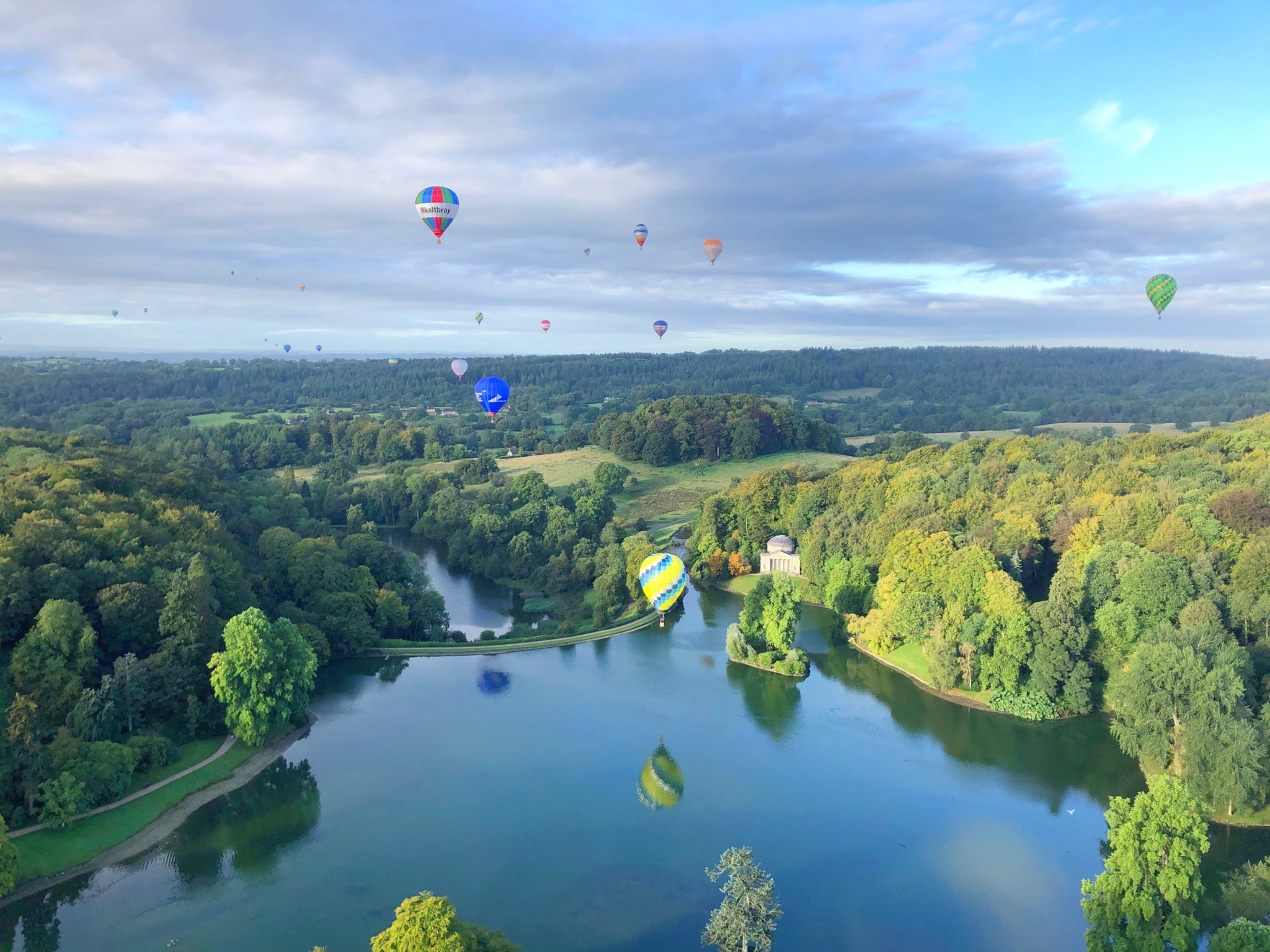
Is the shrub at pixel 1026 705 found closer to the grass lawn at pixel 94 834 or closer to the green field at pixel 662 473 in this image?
the grass lawn at pixel 94 834

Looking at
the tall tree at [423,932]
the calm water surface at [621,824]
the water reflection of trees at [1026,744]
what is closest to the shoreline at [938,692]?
the water reflection of trees at [1026,744]

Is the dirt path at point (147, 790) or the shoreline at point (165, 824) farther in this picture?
the dirt path at point (147, 790)

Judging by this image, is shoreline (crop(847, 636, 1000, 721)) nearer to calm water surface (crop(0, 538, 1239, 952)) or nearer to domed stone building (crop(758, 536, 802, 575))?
calm water surface (crop(0, 538, 1239, 952))

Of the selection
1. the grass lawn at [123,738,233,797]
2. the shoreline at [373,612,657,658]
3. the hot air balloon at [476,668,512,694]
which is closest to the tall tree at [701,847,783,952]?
the hot air balloon at [476,668,512,694]

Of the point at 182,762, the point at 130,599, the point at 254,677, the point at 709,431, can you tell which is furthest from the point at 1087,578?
the point at 709,431

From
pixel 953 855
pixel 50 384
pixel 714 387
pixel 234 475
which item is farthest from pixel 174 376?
pixel 953 855

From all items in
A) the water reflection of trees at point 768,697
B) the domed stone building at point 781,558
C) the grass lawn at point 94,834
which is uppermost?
the domed stone building at point 781,558

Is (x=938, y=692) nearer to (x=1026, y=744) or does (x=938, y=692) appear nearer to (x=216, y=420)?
(x=1026, y=744)
